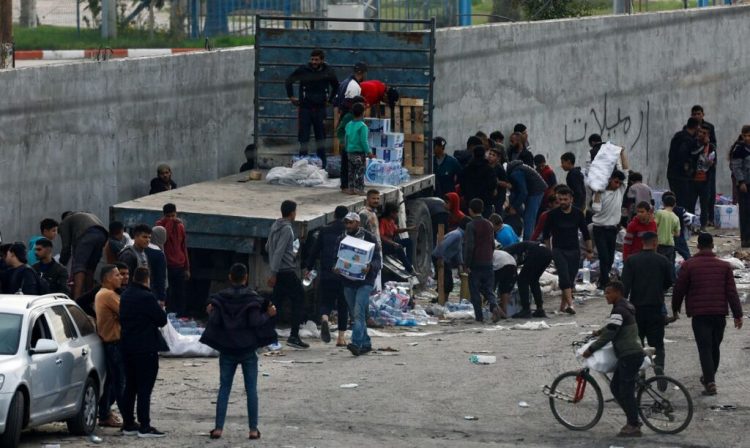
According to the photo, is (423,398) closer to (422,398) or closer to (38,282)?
(422,398)

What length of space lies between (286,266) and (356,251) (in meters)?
0.86

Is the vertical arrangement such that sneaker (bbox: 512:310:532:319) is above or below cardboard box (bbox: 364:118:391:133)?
below

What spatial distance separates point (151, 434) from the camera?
13234 mm

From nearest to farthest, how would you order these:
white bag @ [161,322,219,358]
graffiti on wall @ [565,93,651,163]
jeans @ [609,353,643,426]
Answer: jeans @ [609,353,643,426] → white bag @ [161,322,219,358] → graffiti on wall @ [565,93,651,163]

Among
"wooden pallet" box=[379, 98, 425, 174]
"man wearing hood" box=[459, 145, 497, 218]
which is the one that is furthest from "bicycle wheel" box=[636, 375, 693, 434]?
"wooden pallet" box=[379, 98, 425, 174]

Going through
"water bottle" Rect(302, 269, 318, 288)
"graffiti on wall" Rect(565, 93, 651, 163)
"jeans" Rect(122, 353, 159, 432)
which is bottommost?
"jeans" Rect(122, 353, 159, 432)

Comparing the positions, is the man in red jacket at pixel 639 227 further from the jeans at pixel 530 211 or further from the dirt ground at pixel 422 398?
the jeans at pixel 530 211

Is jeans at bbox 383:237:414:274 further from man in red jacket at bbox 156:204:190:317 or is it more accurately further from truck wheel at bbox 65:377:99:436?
truck wheel at bbox 65:377:99:436

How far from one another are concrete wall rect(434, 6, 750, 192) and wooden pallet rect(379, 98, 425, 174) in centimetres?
300

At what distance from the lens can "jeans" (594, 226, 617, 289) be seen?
2173 cm

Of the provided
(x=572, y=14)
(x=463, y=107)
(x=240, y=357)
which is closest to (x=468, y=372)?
(x=240, y=357)

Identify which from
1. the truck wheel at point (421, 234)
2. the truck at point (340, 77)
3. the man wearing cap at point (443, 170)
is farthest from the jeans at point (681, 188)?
the truck wheel at point (421, 234)

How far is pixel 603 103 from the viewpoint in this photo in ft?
99.2

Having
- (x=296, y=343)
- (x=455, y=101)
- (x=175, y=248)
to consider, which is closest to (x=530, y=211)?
(x=455, y=101)
